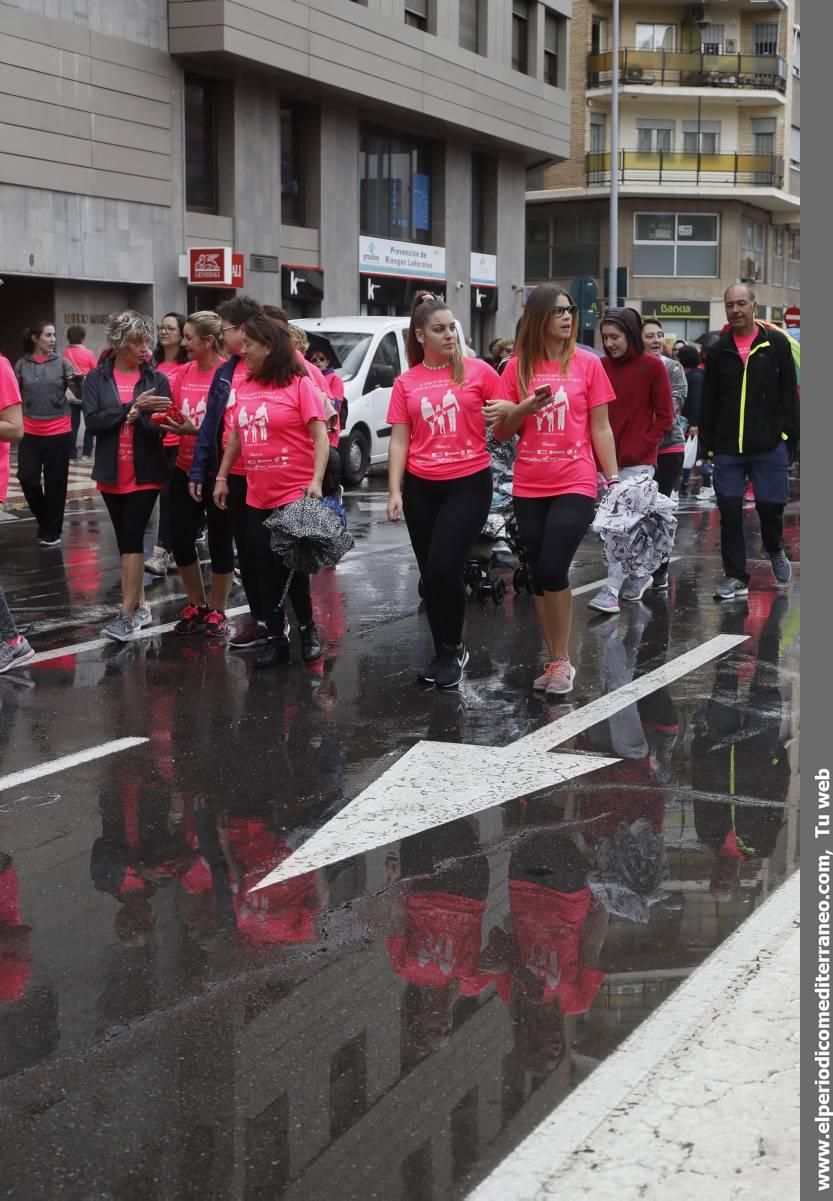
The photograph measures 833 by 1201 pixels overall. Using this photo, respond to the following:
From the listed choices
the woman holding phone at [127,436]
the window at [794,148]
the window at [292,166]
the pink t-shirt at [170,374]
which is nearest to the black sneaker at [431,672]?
the woman holding phone at [127,436]

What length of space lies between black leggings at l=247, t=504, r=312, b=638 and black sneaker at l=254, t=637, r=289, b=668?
43mm

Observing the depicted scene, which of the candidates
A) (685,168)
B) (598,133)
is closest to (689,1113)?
(685,168)

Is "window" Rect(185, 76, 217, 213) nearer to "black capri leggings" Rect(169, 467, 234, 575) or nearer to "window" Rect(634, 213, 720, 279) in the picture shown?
"black capri leggings" Rect(169, 467, 234, 575)

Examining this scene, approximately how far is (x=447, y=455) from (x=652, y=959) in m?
3.96

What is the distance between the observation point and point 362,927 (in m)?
4.53

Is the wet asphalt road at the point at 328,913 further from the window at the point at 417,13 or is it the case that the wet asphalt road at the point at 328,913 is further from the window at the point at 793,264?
the window at the point at 793,264

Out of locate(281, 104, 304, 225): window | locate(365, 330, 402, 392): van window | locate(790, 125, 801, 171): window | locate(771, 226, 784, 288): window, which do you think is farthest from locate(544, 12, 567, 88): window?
locate(771, 226, 784, 288): window

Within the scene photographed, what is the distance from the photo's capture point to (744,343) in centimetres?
1077

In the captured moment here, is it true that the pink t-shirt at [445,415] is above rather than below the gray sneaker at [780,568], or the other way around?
above

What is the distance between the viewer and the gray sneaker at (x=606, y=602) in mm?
10312

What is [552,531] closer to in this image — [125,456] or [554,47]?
[125,456]

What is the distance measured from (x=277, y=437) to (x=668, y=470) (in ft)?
15.9

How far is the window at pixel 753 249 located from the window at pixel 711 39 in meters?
6.08

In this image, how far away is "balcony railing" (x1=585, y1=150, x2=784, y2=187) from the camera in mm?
56406
